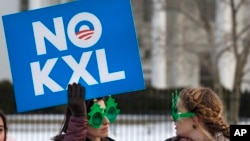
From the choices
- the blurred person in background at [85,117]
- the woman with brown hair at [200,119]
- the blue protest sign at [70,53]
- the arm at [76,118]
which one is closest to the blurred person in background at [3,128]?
the blue protest sign at [70,53]

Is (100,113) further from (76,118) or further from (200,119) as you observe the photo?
(200,119)

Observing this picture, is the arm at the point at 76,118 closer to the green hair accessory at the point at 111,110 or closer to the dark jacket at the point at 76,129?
the dark jacket at the point at 76,129

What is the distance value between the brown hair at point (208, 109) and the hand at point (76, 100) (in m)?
0.57

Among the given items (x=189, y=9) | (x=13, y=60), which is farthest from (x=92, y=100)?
(x=189, y=9)

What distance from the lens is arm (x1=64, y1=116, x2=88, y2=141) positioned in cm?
395

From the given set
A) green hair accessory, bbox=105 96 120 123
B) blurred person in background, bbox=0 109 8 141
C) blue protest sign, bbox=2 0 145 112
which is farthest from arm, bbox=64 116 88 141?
blurred person in background, bbox=0 109 8 141

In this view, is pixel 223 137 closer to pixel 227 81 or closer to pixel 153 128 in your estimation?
pixel 153 128

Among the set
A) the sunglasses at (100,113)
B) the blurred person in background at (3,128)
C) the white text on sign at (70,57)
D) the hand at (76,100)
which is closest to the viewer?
the hand at (76,100)

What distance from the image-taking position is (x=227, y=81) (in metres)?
38.7

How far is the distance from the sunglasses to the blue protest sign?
118 millimetres

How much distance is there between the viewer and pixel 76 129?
3.95 meters

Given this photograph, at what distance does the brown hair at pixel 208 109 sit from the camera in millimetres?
3996

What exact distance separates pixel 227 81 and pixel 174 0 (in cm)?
1897

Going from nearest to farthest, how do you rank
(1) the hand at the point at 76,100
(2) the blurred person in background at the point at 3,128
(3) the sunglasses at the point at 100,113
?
(1) the hand at the point at 76,100, (3) the sunglasses at the point at 100,113, (2) the blurred person in background at the point at 3,128
